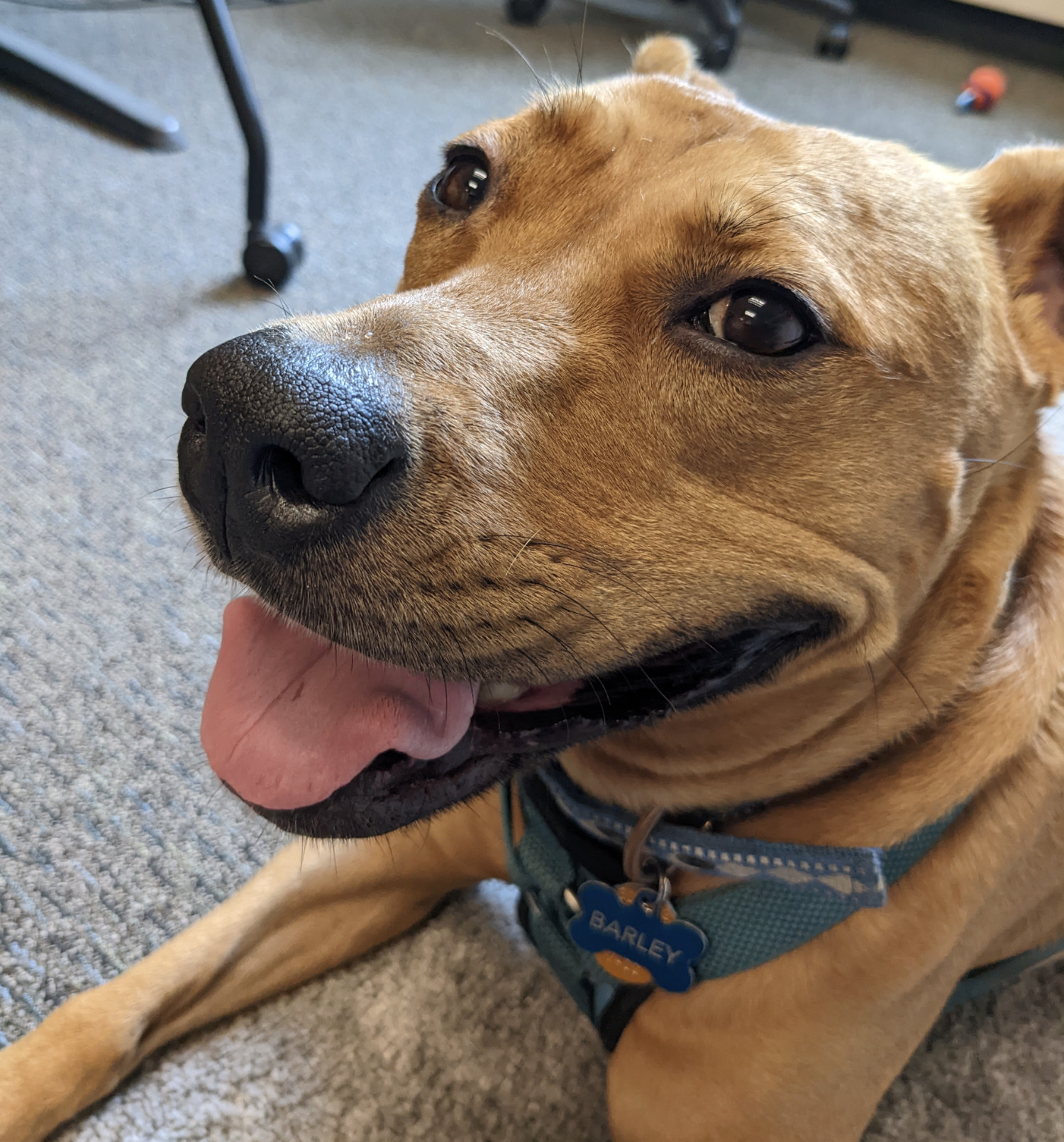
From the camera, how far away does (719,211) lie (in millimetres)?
1106

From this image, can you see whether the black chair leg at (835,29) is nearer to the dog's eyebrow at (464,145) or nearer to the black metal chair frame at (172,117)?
the black metal chair frame at (172,117)

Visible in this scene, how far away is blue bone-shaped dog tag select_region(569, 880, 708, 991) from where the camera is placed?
128cm

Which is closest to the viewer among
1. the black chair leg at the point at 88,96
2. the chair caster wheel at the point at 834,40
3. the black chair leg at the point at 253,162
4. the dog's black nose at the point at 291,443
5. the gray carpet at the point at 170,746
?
the dog's black nose at the point at 291,443

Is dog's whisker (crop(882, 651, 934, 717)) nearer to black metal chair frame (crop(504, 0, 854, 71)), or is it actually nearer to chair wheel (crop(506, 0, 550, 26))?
black metal chair frame (crop(504, 0, 854, 71))

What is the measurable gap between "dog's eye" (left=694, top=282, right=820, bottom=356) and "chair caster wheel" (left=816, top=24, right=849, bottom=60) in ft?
17.4

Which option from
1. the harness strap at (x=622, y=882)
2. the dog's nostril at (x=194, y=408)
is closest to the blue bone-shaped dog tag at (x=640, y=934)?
the harness strap at (x=622, y=882)

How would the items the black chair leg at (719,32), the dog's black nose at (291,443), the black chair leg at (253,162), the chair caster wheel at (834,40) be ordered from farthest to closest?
the chair caster wheel at (834,40)
the black chair leg at (719,32)
the black chair leg at (253,162)
the dog's black nose at (291,443)

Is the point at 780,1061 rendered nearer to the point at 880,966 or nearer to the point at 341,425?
the point at 880,966

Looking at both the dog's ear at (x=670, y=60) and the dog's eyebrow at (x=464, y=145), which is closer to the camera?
the dog's eyebrow at (x=464, y=145)

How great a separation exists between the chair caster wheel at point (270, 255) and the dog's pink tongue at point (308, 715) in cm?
192

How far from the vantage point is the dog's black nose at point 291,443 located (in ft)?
2.99

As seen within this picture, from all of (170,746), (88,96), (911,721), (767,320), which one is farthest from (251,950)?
(88,96)

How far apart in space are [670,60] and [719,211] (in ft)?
2.40

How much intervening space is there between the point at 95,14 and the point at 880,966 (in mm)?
4884
